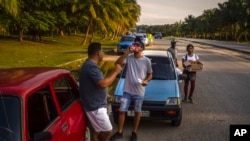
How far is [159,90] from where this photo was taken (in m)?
8.72

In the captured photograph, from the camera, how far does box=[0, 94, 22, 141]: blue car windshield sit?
387cm

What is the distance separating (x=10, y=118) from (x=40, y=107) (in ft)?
2.74

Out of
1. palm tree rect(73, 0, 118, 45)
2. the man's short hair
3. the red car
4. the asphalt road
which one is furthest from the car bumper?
palm tree rect(73, 0, 118, 45)

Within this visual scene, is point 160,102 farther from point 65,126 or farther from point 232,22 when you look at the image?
point 232,22

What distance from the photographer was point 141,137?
7859mm

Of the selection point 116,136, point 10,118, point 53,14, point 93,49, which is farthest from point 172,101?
point 53,14

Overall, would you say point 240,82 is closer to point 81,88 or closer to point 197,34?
point 81,88

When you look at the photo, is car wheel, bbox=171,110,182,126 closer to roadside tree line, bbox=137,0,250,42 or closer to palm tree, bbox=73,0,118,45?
palm tree, bbox=73,0,118,45

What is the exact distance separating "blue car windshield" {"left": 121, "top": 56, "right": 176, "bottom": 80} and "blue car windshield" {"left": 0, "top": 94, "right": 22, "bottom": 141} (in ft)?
18.2

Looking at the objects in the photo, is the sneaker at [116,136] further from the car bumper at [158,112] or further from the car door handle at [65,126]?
the car door handle at [65,126]

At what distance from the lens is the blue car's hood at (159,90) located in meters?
8.45

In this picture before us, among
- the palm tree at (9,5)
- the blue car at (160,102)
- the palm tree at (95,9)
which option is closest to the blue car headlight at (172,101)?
the blue car at (160,102)

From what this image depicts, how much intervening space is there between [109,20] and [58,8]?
6209 mm

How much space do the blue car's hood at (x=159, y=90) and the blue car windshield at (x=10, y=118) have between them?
455 cm
